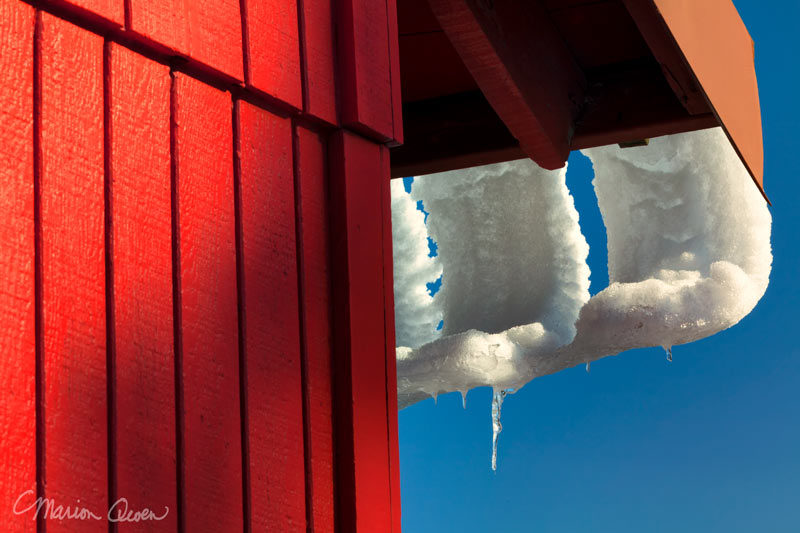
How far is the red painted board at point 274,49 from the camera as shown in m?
1.48

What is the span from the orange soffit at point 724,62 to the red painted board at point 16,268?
149cm

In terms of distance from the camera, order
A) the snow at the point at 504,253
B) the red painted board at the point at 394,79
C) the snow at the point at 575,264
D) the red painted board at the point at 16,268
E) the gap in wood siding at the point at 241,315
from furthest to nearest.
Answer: the snow at the point at 504,253 < the snow at the point at 575,264 < the red painted board at the point at 394,79 < the gap in wood siding at the point at 241,315 < the red painted board at the point at 16,268

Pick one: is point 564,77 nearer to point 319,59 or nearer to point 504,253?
point 319,59

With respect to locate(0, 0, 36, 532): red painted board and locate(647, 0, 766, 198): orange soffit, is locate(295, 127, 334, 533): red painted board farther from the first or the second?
locate(647, 0, 766, 198): orange soffit

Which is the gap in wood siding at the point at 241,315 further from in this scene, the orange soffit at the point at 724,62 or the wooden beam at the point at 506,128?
the wooden beam at the point at 506,128

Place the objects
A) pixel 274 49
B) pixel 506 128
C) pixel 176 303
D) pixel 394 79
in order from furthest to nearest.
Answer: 1. pixel 506 128
2. pixel 394 79
3. pixel 274 49
4. pixel 176 303

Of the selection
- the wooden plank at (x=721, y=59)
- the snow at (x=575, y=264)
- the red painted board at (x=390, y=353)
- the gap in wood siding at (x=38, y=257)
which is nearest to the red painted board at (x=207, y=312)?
the gap in wood siding at (x=38, y=257)

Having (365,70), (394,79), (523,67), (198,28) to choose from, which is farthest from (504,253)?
(198,28)

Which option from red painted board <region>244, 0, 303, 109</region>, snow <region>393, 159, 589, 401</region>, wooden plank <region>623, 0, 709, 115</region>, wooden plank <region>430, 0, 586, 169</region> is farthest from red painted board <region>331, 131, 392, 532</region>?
snow <region>393, 159, 589, 401</region>

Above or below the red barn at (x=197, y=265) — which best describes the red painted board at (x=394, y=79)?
above

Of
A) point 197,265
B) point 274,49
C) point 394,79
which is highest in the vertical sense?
point 394,79

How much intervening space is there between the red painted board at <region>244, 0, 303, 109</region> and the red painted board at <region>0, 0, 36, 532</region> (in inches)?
16.2

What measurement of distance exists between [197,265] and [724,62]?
1.81m

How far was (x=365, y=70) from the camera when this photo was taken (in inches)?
66.6
